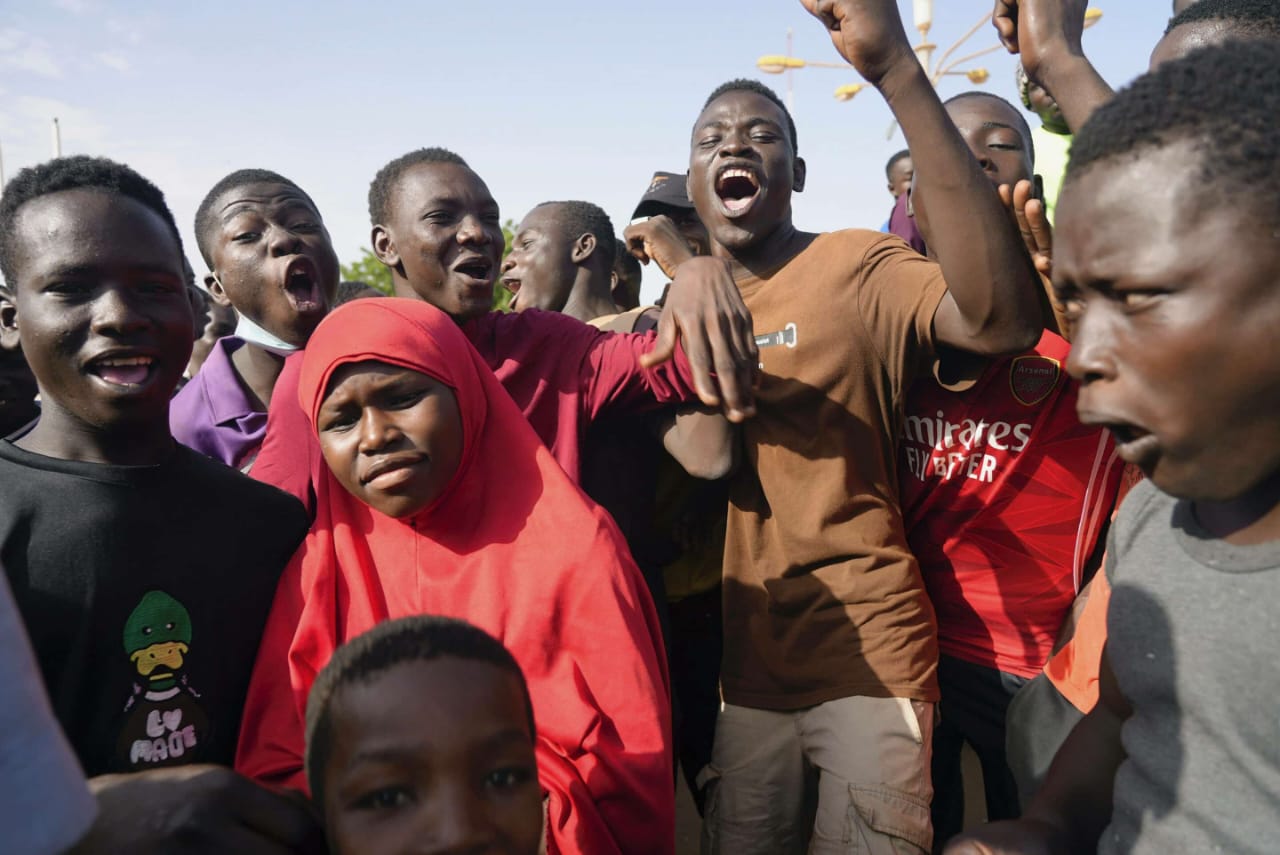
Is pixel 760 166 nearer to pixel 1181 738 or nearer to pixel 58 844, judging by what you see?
pixel 1181 738

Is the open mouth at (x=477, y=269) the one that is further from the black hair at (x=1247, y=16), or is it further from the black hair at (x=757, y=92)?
the black hair at (x=1247, y=16)

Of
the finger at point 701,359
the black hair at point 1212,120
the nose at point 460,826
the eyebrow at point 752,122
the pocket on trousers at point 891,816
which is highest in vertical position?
the eyebrow at point 752,122

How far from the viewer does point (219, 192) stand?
3617mm

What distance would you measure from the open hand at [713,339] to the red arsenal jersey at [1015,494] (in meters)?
0.67

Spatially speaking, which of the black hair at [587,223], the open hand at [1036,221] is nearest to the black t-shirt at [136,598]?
the open hand at [1036,221]

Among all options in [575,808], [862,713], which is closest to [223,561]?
[575,808]

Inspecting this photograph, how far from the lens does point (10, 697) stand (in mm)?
945

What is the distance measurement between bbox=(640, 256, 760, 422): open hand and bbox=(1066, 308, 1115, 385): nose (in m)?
1.05

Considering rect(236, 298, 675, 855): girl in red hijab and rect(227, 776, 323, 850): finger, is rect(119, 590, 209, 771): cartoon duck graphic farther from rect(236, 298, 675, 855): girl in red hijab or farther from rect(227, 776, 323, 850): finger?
rect(227, 776, 323, 850): finger

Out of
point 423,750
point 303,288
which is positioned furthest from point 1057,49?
point 303,288

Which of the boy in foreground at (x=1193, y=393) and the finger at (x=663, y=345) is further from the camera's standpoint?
the finger at (x=663, y=345)

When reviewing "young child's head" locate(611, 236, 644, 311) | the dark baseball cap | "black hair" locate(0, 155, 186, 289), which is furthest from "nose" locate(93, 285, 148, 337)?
"young child's head" locate(611, 236, 644, 311)

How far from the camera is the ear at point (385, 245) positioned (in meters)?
3.36

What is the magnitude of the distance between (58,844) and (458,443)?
4.46ft
